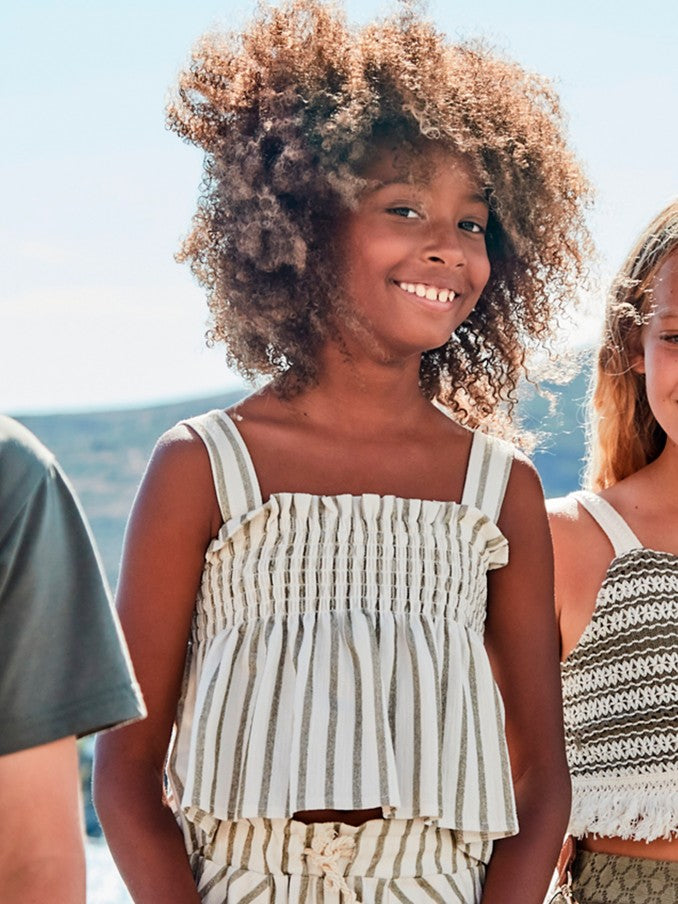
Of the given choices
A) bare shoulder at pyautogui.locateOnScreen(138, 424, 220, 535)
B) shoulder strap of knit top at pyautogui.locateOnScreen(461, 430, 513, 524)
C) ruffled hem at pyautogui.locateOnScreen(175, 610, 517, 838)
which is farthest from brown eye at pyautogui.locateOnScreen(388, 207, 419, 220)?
ruffled hem at pyautogui.locateOnScreen(175, 610, 517, 838)

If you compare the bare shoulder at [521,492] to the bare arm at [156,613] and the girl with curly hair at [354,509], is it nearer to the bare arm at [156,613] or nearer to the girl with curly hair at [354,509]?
the girl with curly hair at [354,509]

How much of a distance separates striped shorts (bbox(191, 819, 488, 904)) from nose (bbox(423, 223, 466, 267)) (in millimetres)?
876

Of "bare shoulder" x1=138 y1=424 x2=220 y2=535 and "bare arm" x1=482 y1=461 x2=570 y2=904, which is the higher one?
"bare shoulder" x1=138 y1=424 x2=220 y2=535

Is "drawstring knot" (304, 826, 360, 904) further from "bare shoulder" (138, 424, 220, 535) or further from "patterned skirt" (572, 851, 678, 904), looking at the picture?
"patterned skirt" (572, 851, 678, 904)

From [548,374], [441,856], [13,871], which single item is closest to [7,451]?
[13,871]

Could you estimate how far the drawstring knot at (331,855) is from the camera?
7.02ft

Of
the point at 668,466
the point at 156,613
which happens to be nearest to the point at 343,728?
the point at 156,613

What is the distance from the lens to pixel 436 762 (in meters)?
2.20

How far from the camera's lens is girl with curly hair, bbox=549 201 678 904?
8.79 feet

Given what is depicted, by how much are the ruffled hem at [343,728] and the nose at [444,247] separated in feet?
1.90

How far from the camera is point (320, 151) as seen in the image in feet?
8.16

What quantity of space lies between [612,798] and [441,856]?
0.60m

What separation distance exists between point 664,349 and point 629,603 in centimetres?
50

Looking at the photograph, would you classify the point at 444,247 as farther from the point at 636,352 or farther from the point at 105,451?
the point at 105,451
